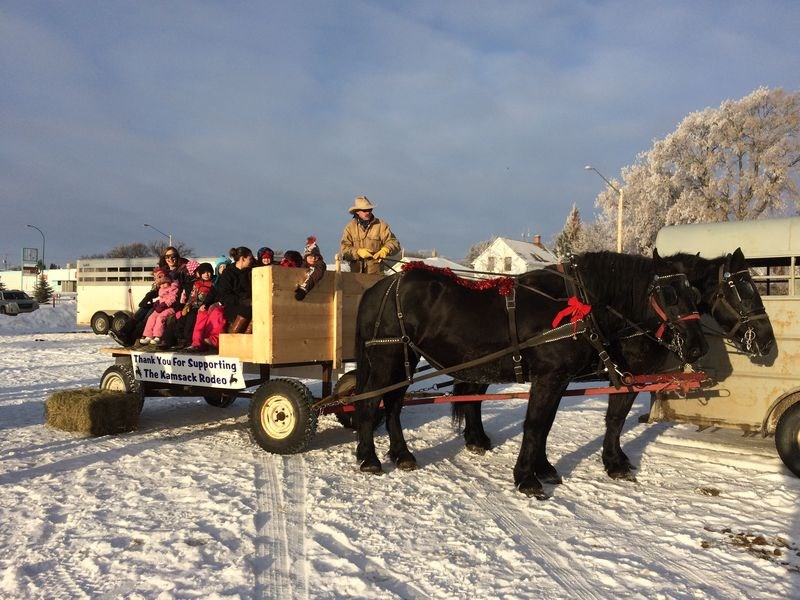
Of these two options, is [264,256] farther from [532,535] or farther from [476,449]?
[532,535]

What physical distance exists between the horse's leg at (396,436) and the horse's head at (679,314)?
2.59m

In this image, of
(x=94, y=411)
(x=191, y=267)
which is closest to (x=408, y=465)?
(x=94, y=411)

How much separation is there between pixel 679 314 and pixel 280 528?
12.3 feet

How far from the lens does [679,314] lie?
5.07 meters

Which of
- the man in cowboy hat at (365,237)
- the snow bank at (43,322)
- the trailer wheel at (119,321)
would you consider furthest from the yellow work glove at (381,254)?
the snow bank at (43,322)

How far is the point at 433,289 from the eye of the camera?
18.0 feet

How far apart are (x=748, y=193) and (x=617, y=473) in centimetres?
3028

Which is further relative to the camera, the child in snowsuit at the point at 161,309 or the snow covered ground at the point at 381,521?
the child in snowsuit at the point at 161,309

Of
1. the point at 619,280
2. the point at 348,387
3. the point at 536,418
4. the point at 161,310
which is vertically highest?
the point at 619,280

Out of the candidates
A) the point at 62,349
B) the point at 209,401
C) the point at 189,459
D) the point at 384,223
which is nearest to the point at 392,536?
the point at 189,459

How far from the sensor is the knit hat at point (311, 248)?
6236 millimetres

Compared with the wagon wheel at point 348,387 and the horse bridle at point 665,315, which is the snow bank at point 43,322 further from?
the horse bridle at point 665,315

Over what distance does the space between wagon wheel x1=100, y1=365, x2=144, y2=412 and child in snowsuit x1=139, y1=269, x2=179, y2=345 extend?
439 millimetres

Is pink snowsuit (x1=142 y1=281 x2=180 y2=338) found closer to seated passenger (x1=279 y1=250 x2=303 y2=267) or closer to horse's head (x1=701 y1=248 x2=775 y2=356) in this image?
seated passenger (x1=279 y1=250 x2=303 y2=267)
